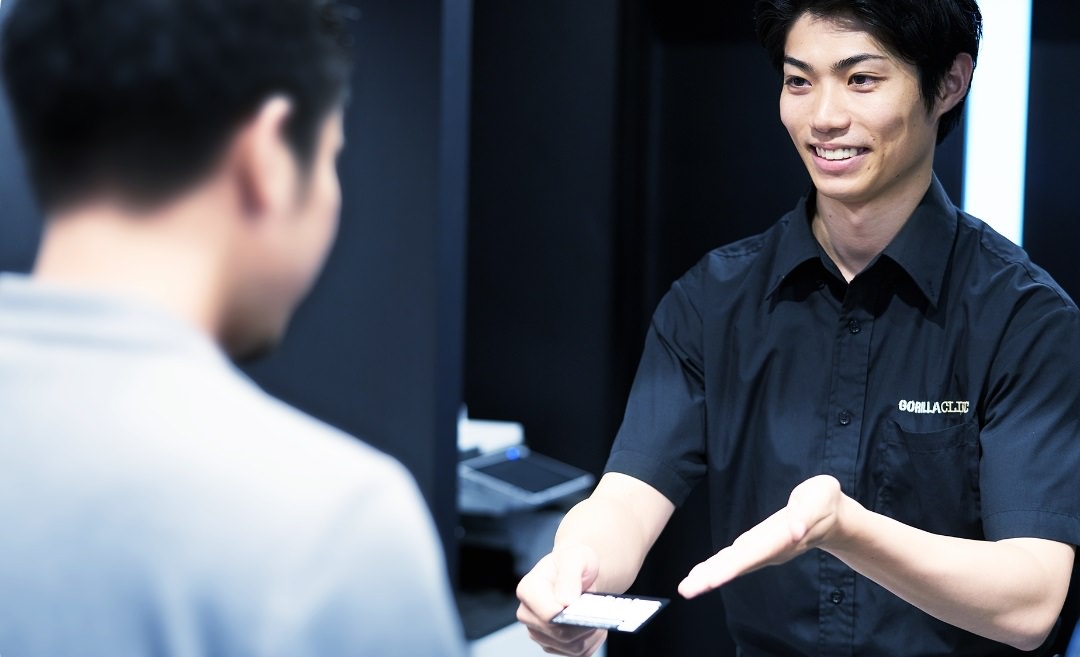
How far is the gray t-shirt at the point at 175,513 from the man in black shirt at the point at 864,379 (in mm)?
853

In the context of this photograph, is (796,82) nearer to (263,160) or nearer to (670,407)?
(670,407)

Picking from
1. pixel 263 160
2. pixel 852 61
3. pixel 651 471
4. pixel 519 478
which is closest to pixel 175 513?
pixel 263 160

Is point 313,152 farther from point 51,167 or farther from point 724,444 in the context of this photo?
point 724,444

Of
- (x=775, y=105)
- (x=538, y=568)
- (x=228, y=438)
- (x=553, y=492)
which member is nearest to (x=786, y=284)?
(x=538, y=568)

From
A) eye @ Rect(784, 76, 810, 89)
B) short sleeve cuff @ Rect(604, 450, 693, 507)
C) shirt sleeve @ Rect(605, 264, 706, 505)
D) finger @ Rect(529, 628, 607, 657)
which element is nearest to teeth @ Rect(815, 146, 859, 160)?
eye @ Rect(784, 76, 810, 89)

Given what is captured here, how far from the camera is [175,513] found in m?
0.64

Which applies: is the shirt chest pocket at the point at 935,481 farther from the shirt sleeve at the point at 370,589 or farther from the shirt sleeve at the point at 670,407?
the shirt sleeve at the point at 370,589

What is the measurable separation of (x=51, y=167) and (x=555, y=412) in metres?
2.41

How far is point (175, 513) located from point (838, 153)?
1.29m

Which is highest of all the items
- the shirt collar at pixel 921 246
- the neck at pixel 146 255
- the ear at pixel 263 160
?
the ear at pixel 263 160

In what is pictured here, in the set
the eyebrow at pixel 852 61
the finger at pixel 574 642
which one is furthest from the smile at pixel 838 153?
the finger at pixel 574 642

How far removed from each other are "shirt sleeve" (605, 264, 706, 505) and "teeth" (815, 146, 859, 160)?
0.30 meters

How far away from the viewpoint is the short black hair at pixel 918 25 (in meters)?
1.69

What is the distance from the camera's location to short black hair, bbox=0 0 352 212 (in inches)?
27.5
